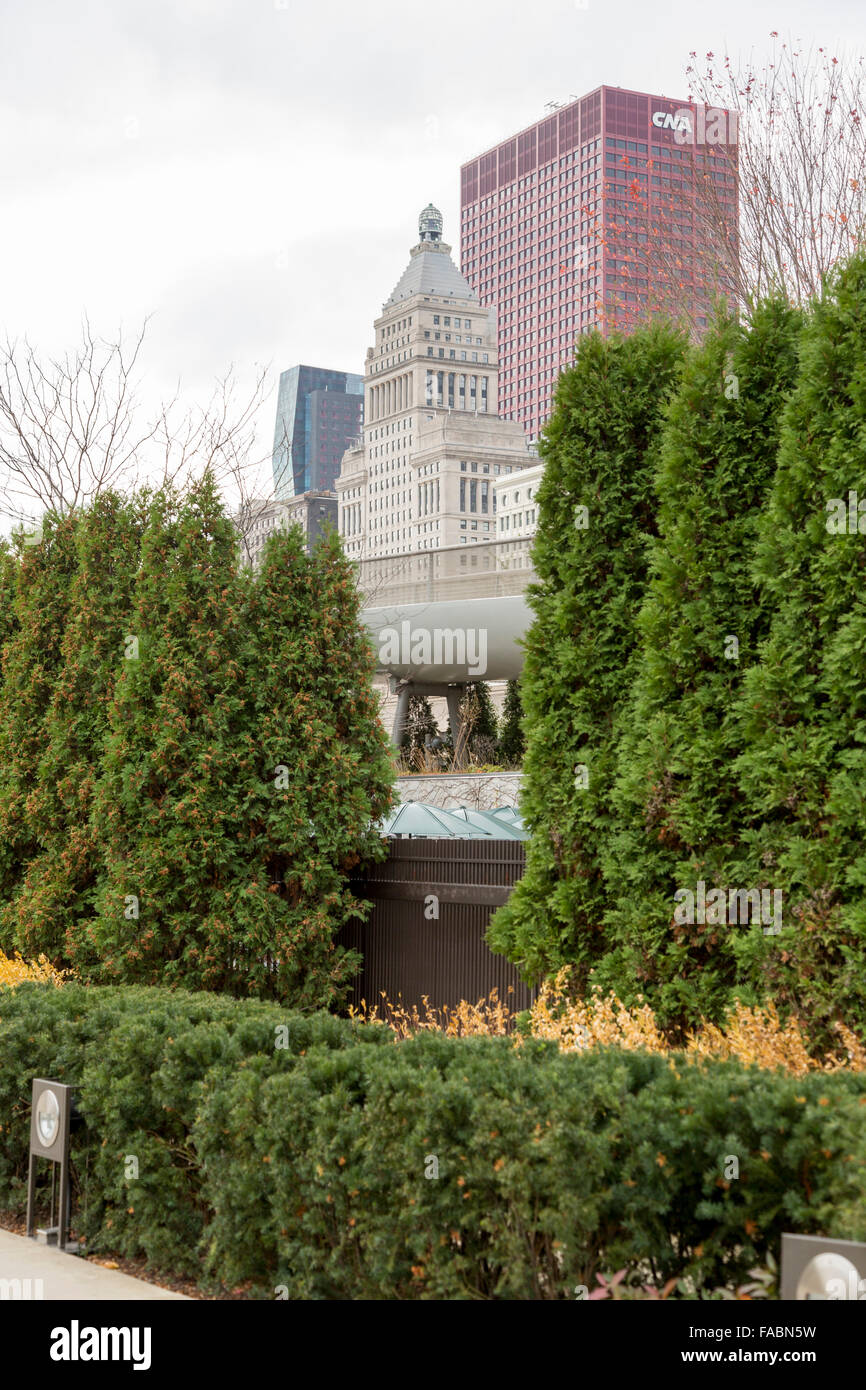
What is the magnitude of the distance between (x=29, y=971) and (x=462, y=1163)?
722 centimetres

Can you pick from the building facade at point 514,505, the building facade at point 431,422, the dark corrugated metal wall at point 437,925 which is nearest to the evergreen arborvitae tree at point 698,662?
the dark corrugated metal wall at point 437,925

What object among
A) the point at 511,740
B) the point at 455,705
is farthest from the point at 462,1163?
the point at 455,705

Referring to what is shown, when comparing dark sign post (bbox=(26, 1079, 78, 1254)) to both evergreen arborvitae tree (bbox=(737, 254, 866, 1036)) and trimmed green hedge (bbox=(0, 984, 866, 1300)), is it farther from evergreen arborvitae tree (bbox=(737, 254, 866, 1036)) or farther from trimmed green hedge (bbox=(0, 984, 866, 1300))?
evergreen arborvitae tree (bbox=(737, 254, 866, 1036))

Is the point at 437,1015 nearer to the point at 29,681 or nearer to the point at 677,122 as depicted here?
the point at 29,681

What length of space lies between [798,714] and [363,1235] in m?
3.34

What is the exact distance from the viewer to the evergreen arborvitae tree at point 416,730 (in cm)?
2961

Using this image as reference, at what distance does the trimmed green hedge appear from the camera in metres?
4.01

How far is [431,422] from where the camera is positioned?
15275 centimetres

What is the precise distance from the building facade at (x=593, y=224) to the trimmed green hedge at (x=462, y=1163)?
448 centimetres

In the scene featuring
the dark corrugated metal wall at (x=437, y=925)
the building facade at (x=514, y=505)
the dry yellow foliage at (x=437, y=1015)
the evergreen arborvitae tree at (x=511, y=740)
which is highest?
the building facade at (x=514, y=505)

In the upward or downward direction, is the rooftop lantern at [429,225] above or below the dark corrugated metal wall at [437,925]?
above

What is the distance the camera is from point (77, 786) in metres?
11.3

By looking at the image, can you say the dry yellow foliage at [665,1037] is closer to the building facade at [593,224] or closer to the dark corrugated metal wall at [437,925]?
the dark corrugated metal wall at [437,925]
